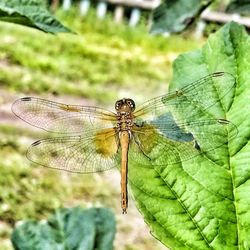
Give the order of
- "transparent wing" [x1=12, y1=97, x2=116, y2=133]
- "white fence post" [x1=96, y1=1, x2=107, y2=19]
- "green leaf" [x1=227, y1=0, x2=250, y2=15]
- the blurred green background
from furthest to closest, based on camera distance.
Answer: "white fence post" [x1=96, y1=1, x2=107, y2=19] < the blurred green background < "transparent wing" [x1=12, y1=97, x2=116, y2=133] < "green leaf" [x1=227, y1=0, x2=250, y2=15]

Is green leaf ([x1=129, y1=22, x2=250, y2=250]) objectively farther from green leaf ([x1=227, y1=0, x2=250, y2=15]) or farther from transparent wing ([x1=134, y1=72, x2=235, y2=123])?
green leaf ([x1=227, y1=0, x2=250, y2=15])

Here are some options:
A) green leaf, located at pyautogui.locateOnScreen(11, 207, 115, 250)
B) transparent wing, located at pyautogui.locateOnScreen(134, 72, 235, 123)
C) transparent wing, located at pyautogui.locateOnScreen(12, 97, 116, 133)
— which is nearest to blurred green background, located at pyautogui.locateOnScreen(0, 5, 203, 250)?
transparent wing, located at pyautogui.locateOnScreen(12, 97, 116, 133)

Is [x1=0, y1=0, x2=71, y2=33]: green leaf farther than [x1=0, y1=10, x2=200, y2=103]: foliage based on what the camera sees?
No

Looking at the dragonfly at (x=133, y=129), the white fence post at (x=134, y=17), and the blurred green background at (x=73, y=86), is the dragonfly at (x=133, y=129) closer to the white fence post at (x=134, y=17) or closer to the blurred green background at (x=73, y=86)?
the blurred green background at (x=73, y=86)

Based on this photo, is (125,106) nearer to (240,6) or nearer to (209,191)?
(240,6)

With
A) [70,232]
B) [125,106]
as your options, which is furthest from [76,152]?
[70,232]

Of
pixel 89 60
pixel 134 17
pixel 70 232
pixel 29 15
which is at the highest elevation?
pixel 134 17

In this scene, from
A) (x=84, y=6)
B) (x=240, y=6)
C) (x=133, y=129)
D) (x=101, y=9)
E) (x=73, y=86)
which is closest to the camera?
(x=240, y=6)
